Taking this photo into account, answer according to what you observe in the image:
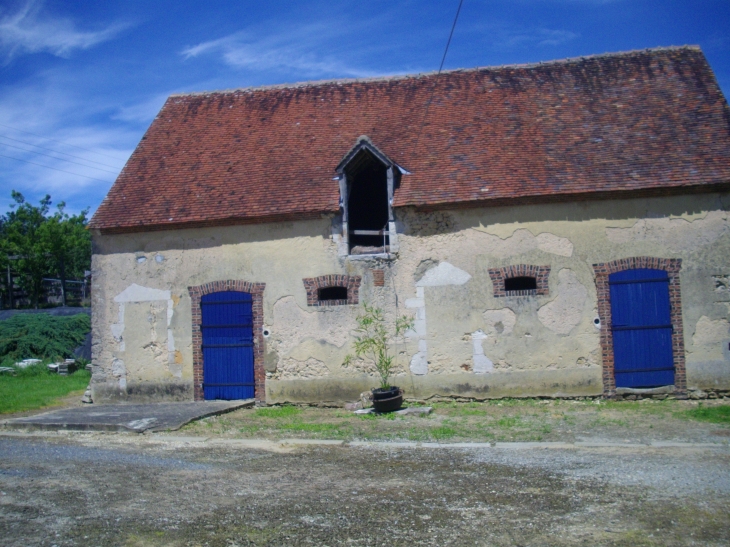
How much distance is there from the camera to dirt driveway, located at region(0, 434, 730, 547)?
17.4 feet

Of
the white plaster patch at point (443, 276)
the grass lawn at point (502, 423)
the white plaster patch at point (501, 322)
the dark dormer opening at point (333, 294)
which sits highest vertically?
the white plaster patch at point (443, 276)

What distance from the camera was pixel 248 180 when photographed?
14.2 m

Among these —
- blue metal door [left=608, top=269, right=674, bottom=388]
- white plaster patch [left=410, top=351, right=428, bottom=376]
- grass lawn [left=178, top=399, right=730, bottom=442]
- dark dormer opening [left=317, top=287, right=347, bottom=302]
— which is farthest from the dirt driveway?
dark dormer opening [left=317, top=287, right=347, bottom=302]

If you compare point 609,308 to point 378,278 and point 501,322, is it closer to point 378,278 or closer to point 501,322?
point 501,322

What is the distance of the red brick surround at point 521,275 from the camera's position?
12547 millimetres

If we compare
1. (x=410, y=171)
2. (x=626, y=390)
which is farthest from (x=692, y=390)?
(x=410, y=171)

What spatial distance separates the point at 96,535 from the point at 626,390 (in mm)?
10004

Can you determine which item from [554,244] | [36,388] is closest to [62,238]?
[36,388]

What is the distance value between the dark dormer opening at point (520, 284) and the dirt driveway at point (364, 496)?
4633 mm

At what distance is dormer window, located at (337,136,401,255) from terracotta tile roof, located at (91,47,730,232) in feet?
1.28

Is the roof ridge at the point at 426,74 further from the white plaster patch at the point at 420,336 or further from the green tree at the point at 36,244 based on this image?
the green tree at the point at 36,244

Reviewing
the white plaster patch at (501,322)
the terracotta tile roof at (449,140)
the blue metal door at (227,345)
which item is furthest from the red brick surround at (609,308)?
the blue metal door at (227,345)

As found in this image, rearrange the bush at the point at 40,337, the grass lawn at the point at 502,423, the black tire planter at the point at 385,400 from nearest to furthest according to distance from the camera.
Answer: the grass lawn at the point at 502,423, the black tire planter at the point at 385,400, the bush at the point at 40,337

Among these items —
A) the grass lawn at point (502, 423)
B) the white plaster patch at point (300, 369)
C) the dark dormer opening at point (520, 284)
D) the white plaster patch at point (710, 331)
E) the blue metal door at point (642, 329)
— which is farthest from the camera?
the white plaster patch at point (300, 369)
